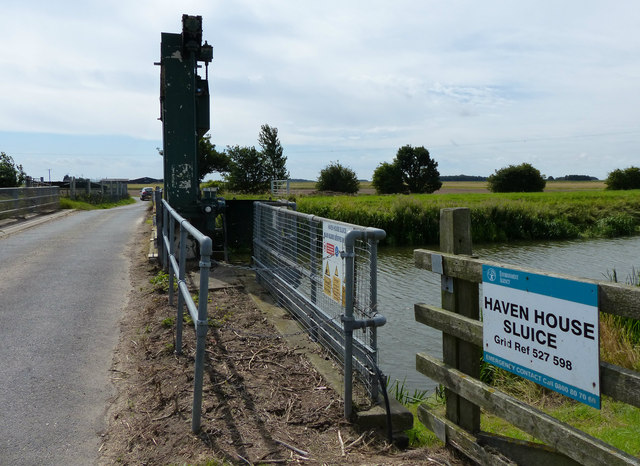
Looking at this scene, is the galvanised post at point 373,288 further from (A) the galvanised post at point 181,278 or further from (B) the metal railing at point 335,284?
(A) the galvanised post at point 181,278

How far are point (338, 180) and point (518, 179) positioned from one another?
920 inches

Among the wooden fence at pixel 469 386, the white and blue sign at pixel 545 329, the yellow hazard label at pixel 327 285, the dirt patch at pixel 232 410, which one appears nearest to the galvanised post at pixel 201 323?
the dirt patch at pixel 232 410

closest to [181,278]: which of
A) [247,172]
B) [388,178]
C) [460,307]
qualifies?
[460,307]

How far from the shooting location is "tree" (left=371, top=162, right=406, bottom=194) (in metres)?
81.0

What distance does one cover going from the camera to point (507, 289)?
327cm

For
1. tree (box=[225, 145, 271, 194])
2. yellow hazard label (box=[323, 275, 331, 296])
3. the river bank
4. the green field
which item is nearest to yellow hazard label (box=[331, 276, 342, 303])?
yellow hazard label (box=[323, 275, 331, 296])

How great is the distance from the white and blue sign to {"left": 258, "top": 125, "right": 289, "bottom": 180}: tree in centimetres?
6485

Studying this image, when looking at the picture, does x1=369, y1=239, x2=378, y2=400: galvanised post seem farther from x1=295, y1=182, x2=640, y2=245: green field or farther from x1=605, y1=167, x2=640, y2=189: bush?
x1=605, y1=167, x2=640, y2=189: bush

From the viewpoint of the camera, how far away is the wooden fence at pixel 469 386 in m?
2.89

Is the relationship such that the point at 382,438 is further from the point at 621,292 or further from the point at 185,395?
the point at 621,292

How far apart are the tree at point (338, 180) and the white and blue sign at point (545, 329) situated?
6803 cm

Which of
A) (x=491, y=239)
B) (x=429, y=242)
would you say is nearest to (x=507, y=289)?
(x=429, y=242)

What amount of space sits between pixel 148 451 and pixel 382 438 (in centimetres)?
159

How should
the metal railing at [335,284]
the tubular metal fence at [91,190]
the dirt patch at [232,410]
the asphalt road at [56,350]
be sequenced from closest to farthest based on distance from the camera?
the dirt patch at [232,410] < the asphalt road at [56,350] < the metal railing at [335,284] < the tubular metal fence at [91,190]
